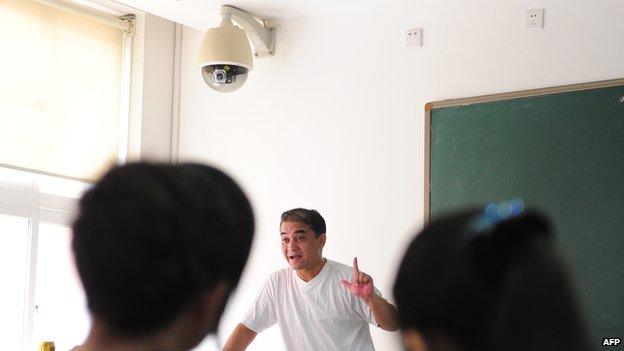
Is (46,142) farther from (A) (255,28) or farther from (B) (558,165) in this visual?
(B) (558,165)

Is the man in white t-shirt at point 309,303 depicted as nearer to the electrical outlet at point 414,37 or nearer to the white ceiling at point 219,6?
the electrical outlet at point 414,37

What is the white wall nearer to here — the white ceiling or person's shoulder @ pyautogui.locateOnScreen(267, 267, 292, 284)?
the white ceiling

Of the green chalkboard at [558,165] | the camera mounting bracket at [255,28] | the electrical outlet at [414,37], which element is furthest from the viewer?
the camera mounting bracket at [255,28]

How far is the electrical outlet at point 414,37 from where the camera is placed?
4.93 metres

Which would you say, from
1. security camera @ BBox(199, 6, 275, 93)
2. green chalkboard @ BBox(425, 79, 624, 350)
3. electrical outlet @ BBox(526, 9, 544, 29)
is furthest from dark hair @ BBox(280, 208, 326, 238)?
electrical outlet @ BBox(526, 9, 544, 29)

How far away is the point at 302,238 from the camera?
14.6ft

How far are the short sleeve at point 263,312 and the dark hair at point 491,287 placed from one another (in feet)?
12.0

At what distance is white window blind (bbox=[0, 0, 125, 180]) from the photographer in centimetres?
495

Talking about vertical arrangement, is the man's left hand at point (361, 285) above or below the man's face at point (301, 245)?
below

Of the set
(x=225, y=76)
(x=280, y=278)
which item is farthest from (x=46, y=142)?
(x=280, y=278)

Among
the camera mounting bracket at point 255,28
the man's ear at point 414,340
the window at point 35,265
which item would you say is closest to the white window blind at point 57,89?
the window at point 35,265

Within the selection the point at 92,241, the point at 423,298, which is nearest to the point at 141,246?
the point at 92,241

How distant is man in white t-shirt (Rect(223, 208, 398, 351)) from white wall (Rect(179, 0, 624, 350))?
0.30 meters

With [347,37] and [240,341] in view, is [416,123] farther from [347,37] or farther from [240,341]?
[240,341]
